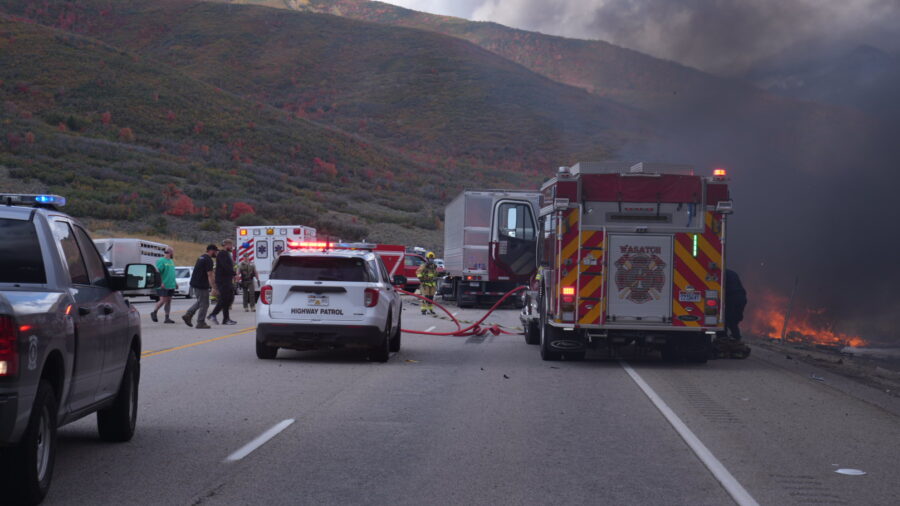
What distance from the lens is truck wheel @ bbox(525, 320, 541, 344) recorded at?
19.3 metres

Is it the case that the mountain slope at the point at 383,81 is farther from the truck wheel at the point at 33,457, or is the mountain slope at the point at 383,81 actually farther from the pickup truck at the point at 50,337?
the truck wheel at the point at 33,457

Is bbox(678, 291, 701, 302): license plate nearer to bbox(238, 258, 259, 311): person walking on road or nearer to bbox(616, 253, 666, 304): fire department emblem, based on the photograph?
bbox(616, 253, 666, 304): fire department emblem

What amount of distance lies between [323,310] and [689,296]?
18.1ft

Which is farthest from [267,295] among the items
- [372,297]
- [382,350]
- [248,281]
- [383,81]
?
[383,81]

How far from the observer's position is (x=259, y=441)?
28.1 ft

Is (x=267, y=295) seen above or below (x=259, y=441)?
above

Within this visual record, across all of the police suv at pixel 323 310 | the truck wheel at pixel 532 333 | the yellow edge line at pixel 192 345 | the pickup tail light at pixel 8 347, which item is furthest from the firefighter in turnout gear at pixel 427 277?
the pickup tail light at pixel 8 347

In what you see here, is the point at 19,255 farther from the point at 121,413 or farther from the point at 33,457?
the point at 121,413

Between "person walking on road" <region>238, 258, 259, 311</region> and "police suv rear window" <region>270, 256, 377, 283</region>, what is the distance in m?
13.5

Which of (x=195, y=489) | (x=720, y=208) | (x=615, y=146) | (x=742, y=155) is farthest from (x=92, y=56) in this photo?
(x=195, y=489)

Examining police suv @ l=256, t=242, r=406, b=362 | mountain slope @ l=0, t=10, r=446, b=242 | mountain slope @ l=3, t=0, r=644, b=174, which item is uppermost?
mountain slope @ l=3, t=0, r=644, b=174

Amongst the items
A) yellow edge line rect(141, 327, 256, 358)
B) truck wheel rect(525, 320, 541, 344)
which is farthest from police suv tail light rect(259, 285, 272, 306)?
truck wheel rect(525, 320, 541, 344)

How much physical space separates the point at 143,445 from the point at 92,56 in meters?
81.2

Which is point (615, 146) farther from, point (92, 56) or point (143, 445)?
point (143, 445)
